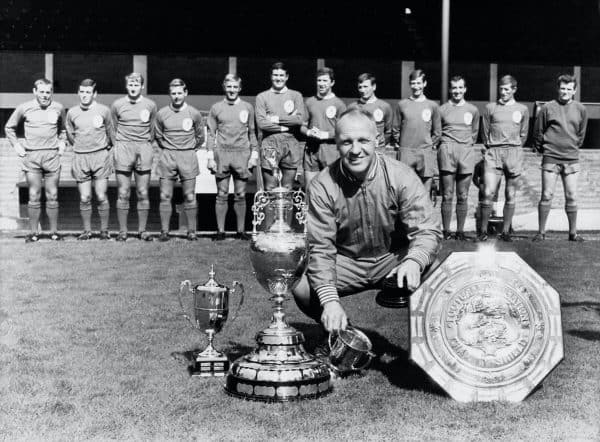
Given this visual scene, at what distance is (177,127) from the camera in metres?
11.2

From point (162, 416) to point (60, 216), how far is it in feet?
42.3

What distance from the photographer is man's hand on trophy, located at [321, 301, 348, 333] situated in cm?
420

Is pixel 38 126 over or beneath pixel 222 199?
over

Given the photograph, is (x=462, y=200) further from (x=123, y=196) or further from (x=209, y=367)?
(x=209, y=367)

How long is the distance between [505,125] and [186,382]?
307 inches

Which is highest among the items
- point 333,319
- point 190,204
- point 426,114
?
point 426,114

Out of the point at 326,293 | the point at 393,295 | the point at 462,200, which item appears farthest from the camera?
the point at 462,200

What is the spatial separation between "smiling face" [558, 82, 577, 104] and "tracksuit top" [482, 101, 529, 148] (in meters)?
0.47

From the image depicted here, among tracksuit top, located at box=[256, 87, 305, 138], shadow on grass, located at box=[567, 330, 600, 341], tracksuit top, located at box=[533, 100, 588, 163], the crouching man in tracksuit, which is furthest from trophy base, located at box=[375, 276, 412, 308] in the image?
tracksuit top, located at box=[533, 100, 588, 163]

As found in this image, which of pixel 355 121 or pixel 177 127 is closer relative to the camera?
pixel 355 121

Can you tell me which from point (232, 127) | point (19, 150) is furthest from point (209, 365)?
point (19, 150)

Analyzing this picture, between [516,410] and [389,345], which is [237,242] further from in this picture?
[516,410]

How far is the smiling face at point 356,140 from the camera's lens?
4500mm

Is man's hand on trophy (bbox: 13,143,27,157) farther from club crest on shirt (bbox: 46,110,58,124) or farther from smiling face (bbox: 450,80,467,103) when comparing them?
smiling face (bbox: 450,80,467,103)
